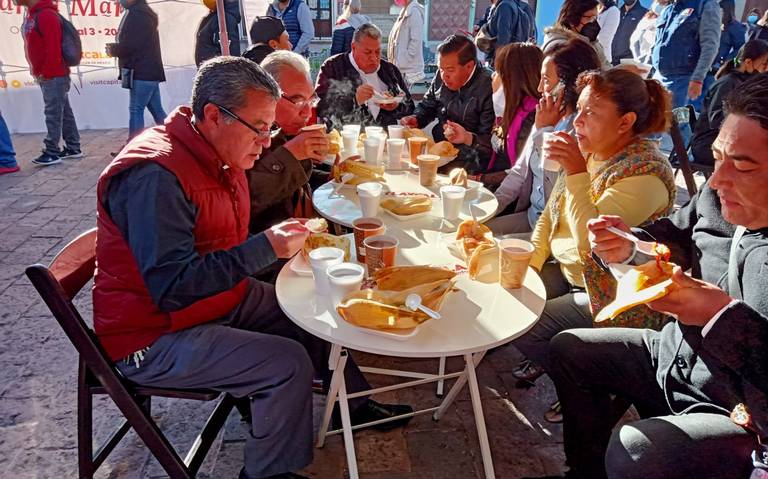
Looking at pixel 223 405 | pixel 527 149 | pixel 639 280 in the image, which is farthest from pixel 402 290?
pixel 527 149

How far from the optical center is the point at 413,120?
14.4ft

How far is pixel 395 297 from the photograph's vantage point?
1661 mm

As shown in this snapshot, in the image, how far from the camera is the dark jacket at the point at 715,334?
1.36m

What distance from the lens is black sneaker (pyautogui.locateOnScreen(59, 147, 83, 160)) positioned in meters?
6.72

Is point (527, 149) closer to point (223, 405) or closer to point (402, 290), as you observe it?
point (402, 290)

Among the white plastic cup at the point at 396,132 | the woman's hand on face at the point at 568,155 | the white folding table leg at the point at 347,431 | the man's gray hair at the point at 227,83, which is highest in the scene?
the man's gray hair at the point at 227,83

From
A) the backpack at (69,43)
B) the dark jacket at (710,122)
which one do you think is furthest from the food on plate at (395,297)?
the backpack at (69,43)

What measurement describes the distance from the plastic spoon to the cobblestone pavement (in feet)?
3.31

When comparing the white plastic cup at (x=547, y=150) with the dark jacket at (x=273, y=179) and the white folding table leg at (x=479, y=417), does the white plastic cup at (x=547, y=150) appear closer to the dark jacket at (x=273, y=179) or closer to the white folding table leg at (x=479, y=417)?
the white folding table leg at (x=479, y=417)

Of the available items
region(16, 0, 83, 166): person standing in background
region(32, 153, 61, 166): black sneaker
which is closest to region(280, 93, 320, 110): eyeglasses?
region(16, 0, 83, 166): person standing in background

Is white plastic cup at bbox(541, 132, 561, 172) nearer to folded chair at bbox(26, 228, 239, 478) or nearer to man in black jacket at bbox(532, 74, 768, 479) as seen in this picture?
man in black jacket at bbox(532, 74, 768, 479)

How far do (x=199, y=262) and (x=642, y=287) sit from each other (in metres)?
1.36

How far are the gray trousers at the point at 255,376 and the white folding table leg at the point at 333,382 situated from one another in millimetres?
114

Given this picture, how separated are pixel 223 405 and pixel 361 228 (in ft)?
2.90
